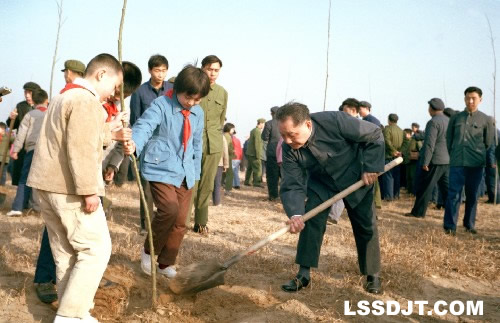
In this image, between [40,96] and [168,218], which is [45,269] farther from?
[40,96]

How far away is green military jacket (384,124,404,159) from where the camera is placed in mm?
9984

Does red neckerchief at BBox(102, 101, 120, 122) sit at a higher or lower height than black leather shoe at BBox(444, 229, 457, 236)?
higher

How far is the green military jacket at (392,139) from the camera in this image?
32.8ft

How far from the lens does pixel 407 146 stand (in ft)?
37.7

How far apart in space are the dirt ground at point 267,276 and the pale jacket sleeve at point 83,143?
3.55 ft

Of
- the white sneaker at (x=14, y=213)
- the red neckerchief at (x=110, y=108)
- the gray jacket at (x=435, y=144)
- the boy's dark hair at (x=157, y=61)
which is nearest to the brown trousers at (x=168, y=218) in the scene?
the red neckerchief at (x=110, y=108)

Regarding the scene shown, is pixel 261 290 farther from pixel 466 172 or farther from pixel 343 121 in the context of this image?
pixel 466 172

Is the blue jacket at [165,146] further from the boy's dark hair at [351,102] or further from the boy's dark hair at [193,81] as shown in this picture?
the boy's dark hair at [351,102]

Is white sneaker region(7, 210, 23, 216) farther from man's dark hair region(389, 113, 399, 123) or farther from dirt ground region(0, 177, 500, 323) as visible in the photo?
man's dark hair region(389, 113, 399, 123)

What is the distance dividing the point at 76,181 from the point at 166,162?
51.1 inches

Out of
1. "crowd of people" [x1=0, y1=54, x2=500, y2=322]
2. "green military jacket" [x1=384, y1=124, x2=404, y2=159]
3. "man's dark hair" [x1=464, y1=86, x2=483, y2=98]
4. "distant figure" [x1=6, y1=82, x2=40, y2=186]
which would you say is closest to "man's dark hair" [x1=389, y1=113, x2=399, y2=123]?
"green military jacket" [x1=384, y1=124, x2=404, y2=159]

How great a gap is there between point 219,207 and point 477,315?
5750 millimetres

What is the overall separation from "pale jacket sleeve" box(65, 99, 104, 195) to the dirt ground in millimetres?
1082

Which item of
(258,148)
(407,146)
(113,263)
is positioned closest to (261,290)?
(113,263)
